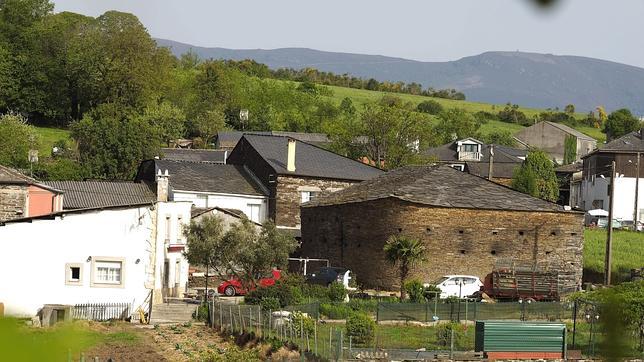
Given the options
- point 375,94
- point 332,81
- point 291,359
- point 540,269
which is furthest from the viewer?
point 332,81

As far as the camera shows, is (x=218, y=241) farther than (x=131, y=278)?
Yes

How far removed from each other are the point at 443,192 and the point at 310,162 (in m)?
15.5

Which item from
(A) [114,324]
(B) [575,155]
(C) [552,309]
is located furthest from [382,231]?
(B) [575,155]

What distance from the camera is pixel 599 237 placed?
6322 cm

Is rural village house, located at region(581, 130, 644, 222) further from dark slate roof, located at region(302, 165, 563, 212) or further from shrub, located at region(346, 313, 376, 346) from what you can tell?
shrub, located at region(346, 313, 376, 346)

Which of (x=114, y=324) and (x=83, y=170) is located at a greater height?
(x=83, y=170)

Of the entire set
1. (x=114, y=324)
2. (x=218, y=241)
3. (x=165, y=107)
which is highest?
(x=165, y=107)

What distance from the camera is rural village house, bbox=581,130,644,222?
261ft

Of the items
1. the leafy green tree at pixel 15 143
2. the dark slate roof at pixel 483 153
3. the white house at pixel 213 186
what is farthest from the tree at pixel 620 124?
the white house at pixel 213 186

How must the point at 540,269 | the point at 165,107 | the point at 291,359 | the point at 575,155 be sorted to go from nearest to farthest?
the point at 291,359 → the point at 540,269 → the point at 165,107 → the point at 575,155

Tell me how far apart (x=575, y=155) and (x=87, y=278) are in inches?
3278

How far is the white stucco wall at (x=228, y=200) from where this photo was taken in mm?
59306

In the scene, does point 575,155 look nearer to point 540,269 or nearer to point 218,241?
point 540,269

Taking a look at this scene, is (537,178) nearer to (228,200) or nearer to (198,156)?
(198,156)
